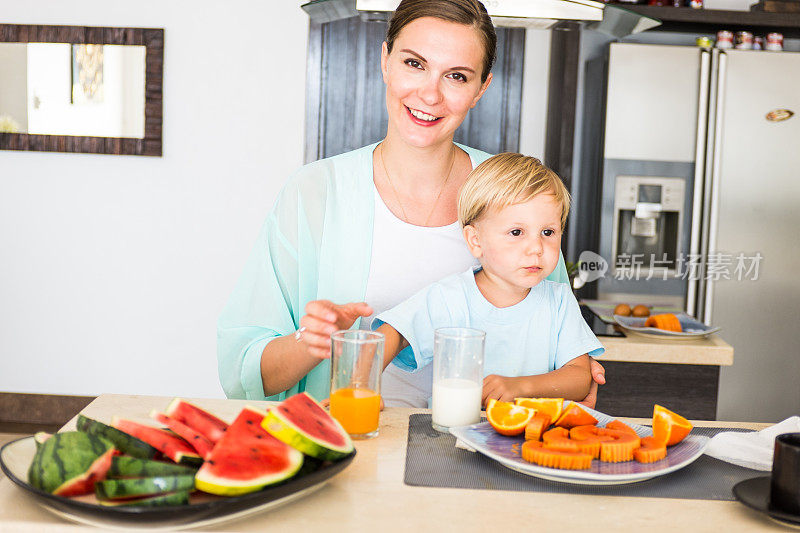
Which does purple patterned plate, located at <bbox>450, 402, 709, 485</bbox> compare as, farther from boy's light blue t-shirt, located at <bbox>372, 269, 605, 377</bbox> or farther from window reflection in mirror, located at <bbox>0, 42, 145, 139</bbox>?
window reflection in mirror, located at <bbox>0, 42, 145, 139</bbox>

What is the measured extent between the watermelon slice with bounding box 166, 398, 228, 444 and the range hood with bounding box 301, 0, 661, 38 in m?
1.25

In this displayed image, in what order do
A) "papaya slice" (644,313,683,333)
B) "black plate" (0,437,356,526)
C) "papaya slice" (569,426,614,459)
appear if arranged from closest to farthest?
1. "black plate" (0,437,356,526)
2. "papaya slice" (569,426,614,459)
3. "papaya slice" (644,313,683,333)

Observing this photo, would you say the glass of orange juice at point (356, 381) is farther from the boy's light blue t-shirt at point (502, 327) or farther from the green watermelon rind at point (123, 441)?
the boy's light blue t-shirt at point (502, 327)

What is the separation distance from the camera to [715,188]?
382 cm

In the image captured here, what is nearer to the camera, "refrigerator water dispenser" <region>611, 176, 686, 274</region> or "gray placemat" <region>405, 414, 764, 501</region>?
"gray placemat" <region>405, 414, 764, 501</region>

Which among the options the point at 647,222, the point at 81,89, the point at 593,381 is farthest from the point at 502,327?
the point at 81,89

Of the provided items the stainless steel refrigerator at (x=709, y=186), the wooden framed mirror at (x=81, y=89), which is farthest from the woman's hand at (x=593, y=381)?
the wooden framed mirror at (x=81, y=89)

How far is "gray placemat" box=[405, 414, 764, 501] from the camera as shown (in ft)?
3.53

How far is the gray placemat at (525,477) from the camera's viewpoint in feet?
3.53

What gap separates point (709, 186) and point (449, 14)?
8.21ft

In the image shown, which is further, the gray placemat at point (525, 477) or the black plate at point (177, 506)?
the gray placemat at point (525, 477)

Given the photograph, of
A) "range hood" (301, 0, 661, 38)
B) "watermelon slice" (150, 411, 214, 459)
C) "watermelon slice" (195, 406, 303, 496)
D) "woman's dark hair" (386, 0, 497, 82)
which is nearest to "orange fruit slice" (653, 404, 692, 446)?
"watermelon slice" (195, 406, 303, 496)

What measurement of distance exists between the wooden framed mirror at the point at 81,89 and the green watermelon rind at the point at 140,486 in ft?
12.3

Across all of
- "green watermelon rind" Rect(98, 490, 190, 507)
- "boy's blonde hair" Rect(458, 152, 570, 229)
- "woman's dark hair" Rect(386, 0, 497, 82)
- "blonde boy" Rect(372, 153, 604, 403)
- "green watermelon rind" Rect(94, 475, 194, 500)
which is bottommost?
"green watermelon rind" Rect(98, 490, 190, 507)
